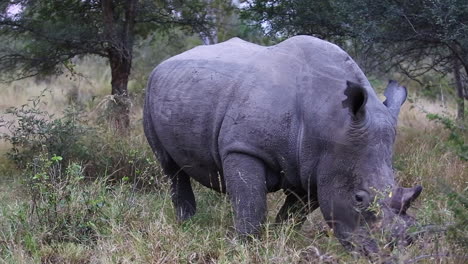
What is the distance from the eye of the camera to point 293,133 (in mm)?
4648

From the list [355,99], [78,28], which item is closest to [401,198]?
[355,99]

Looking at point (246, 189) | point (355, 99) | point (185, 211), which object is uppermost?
point (355, 99)

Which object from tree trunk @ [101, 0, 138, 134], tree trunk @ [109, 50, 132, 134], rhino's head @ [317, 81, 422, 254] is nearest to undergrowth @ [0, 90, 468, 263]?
rhino's head @ [317, 81, 422, 254]

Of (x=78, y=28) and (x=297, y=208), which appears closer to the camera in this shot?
(x=297, y=208)

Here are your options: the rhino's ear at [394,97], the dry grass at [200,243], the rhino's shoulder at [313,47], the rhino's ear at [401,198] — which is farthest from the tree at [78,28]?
the rhino's ear at [401,198]

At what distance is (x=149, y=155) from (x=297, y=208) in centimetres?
292

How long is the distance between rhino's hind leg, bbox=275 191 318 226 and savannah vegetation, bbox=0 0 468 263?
102 millimetres

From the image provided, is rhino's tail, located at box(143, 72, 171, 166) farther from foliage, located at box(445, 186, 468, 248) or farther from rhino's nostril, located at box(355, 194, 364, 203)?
foliage, located at box(445, 186, 468, 248)

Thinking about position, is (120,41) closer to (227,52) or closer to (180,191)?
(180,191)

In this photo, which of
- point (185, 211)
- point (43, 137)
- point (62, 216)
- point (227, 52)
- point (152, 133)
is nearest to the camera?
point (62, 216)

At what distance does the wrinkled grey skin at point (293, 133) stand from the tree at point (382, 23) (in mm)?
3159

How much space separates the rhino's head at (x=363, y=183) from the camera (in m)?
4.16

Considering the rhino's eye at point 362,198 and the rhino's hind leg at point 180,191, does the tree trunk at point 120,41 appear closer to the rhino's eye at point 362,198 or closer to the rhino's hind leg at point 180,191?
the rhino's hind leg at point 180,191

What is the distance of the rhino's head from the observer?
4.16 metres
